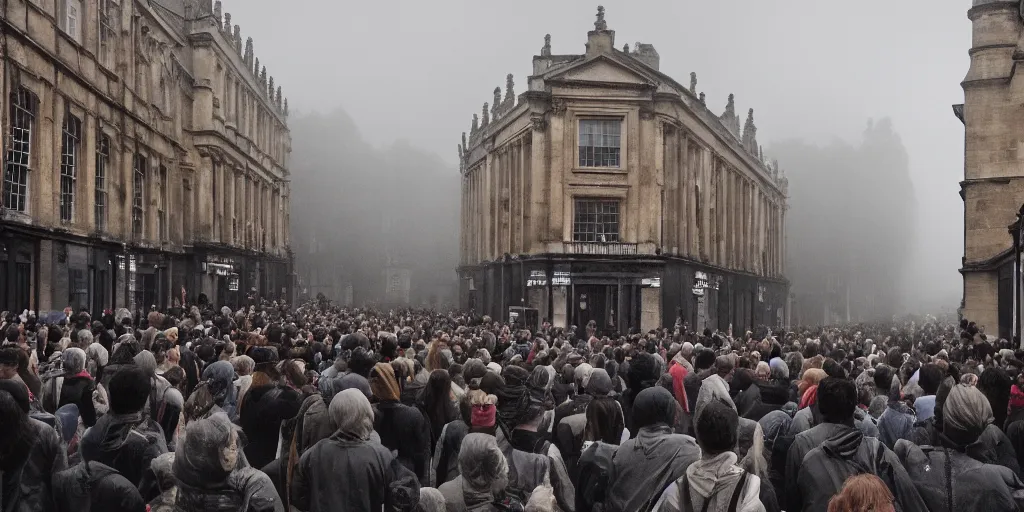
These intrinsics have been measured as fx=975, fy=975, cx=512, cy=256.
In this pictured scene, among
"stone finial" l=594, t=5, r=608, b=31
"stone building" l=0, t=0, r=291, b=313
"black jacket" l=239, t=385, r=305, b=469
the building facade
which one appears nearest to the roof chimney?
"stone finial" l=594, t=5, r=608, b=31

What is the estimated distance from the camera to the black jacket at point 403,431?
778 cm

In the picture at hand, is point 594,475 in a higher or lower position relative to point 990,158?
lower

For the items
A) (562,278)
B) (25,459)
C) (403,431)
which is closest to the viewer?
(25,459)

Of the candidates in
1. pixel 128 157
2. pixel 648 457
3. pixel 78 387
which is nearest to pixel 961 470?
pixel 648 457

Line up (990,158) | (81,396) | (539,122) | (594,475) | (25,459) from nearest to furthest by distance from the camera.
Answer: (25,459), (594,475), (81,396), (990,158), (539,122)

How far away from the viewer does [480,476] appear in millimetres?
5320

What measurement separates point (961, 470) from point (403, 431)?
4.07 meters

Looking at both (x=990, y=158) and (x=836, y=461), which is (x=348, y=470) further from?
(x=990, y=158)

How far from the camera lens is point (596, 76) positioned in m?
43.9

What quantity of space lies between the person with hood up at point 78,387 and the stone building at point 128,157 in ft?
53.9

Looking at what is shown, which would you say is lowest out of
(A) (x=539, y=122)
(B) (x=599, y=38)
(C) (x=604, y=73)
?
(A) (x=539, y=122)

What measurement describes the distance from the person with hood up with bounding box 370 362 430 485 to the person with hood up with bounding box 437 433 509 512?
2430 mm

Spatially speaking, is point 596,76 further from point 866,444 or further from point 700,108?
point 866,444

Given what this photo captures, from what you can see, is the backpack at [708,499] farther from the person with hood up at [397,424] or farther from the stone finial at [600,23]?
the stone finial at [600,23]
